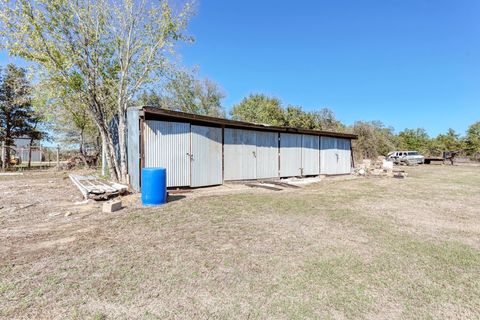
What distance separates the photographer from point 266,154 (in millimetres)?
11172

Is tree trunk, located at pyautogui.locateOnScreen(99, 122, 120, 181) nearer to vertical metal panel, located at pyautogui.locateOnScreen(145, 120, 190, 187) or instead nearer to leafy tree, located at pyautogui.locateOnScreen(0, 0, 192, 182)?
leafy tree, located at pyautogui.locateOnScreen(0, 0, 192, 182)

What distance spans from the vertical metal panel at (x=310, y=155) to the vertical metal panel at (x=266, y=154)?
199 centimetres

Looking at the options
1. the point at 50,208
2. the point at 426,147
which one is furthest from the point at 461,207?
the point at 426,147

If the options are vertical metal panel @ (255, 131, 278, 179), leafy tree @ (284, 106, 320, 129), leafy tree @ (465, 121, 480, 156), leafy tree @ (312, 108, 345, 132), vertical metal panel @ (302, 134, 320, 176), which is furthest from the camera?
leafy tree @ (465, 121, 480, 156)

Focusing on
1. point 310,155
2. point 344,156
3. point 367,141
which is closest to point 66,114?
point 310,155

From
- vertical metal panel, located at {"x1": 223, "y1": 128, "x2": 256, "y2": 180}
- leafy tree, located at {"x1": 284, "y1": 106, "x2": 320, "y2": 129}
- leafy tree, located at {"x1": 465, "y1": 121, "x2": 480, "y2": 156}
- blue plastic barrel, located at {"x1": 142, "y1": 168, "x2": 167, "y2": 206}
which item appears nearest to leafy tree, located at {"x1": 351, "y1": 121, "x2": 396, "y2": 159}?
leafy tree, located at {"x1": 284, "y1": 106, "x2": 320, "y2": 129}

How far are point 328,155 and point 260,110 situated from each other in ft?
39.2

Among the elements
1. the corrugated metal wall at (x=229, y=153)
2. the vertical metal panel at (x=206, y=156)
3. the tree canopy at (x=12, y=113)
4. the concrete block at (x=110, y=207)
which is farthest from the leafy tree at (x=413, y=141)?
the tree canopy at (x=12, y=113)

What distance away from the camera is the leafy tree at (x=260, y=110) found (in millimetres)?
24469

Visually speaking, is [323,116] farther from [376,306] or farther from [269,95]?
[376,306]

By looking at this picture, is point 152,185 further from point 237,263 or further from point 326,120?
point 326,120

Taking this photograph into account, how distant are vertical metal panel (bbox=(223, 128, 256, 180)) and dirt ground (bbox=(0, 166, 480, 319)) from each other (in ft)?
14.3

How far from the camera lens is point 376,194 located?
8.09 meters

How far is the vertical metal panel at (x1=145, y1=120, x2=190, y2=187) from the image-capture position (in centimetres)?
781
